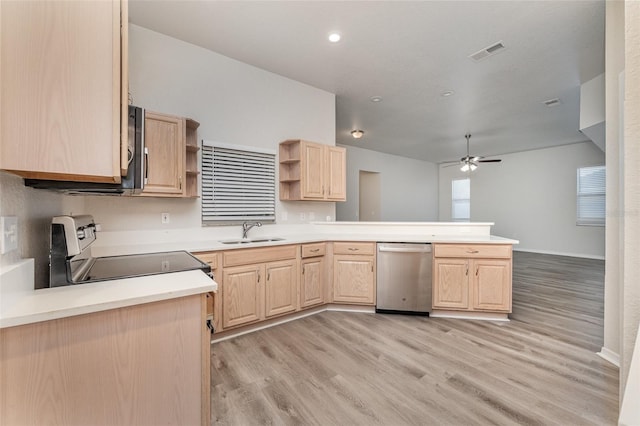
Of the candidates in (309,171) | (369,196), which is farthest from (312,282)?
(369,196)

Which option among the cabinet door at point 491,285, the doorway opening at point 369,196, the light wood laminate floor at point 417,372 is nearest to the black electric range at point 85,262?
the light wood laminate floor at point 417,372

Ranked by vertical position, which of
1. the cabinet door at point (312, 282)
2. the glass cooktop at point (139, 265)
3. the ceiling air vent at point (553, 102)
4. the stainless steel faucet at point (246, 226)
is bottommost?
the cabinet door at point (312, 282)

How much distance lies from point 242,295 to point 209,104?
6.87 ft

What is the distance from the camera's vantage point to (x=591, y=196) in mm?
6676

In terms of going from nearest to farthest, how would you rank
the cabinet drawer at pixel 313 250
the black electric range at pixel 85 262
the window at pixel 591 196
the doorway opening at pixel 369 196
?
the black electric range at pixel 85 262
the cabinet drawer at pixel 313 250
the window at pixel 591 196
the doorway opening at pixel 369 196

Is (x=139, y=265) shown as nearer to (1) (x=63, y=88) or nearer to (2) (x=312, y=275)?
(1) (x=63, y=88)

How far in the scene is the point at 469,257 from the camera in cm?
310

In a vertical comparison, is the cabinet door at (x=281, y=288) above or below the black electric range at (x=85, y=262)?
below

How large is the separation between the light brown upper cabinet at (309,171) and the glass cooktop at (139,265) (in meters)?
1.69

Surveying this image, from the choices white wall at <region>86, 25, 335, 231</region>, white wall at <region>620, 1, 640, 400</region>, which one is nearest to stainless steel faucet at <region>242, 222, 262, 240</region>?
white wall at <region>86, 25, 335, 231</region>

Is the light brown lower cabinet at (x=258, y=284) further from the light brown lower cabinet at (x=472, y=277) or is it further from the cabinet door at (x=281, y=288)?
the light brown lower cabinet at (x=472, y=277)

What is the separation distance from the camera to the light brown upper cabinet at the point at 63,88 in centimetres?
87

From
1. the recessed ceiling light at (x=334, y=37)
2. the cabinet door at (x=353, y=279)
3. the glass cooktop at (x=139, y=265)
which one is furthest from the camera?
the cabinet door at (x=353, y=279)

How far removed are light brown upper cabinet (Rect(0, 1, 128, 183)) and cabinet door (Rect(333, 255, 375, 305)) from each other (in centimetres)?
265
